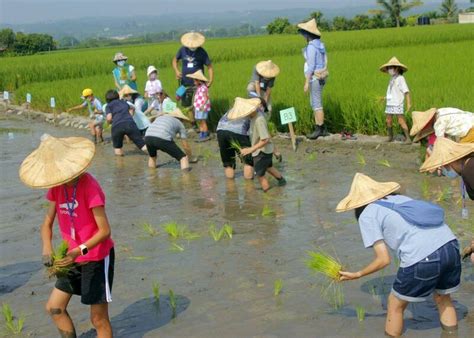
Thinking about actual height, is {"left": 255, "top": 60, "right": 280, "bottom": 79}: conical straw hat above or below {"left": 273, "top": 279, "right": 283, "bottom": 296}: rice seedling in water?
above

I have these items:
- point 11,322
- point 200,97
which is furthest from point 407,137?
point 11,322

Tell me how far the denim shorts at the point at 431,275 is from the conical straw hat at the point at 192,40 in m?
8.25

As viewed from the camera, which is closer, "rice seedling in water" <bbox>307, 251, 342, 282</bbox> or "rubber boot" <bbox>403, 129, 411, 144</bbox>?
"rice seedling in water" <bbox>307, 251, 342, 282</bbox>

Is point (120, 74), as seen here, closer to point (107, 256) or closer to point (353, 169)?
point (353, 169)

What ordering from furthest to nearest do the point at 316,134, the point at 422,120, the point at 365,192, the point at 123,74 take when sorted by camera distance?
the point at 123,74
the point at 316,134
the point at 422,120
the point at 365,192

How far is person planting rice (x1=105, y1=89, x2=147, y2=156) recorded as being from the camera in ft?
34.3

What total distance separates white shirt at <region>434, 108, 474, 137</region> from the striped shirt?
12.1 feet

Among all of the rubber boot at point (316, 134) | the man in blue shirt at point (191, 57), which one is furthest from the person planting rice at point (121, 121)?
the rubber boot at point (316, 134)

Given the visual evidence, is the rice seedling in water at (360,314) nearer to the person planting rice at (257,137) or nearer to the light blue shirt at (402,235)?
the light blue shirt at (402,235)

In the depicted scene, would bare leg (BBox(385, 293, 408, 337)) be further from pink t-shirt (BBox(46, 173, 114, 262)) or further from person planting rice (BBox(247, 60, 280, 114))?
person planting rice (BBox(247, 60, 280, 114))

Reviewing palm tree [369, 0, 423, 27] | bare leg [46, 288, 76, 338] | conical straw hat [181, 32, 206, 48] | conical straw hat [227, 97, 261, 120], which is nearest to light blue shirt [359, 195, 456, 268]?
bare leg [46, 288, 76, 338]

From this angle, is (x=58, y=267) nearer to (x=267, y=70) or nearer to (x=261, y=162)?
(x=261, y=162)

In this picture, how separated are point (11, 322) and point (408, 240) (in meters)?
Answer: 2.58

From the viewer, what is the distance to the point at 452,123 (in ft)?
22.0
